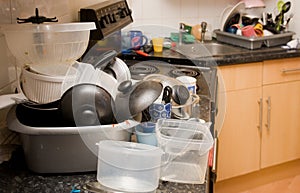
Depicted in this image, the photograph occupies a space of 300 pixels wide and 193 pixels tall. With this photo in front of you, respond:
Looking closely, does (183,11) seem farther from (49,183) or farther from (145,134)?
(49,183)

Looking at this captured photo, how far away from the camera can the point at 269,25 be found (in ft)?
9.17

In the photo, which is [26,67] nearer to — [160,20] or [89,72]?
[89,72]

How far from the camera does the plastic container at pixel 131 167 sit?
92 cm

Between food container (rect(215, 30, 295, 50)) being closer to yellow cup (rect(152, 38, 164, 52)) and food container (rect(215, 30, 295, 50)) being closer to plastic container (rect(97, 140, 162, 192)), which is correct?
yellow cup (rect(152, 38, 164, 52))

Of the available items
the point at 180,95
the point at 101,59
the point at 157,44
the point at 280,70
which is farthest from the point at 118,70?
the point at 280,70

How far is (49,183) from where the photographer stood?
982mm

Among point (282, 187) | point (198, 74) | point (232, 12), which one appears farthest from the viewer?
point (232, 12)

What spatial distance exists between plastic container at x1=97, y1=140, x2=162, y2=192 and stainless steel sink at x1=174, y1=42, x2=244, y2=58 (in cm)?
145

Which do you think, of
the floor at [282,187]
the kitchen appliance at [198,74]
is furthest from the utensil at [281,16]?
the floor at [282,187]

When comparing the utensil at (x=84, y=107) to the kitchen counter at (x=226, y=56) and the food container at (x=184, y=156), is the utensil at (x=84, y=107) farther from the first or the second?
the kitchen counter at (x=226, y=56)

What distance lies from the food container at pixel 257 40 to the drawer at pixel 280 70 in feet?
0.51

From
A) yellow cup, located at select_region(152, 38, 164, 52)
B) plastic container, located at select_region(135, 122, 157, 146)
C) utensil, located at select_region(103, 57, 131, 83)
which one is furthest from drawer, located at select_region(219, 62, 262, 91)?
plastic container, located at select_region(135, 122, 157, 146)

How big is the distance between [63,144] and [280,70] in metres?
1.89

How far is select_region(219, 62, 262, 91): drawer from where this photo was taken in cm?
240
